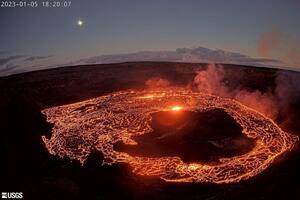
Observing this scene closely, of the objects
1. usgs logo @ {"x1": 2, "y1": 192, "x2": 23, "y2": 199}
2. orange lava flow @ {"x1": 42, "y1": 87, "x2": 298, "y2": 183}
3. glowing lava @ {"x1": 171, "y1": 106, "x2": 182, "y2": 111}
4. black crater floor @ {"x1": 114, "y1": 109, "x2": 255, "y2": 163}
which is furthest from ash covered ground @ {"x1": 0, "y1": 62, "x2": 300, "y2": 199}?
glowing lava @ {"x1": 171, "y1": 106, "x2": 182, "y2": 111}

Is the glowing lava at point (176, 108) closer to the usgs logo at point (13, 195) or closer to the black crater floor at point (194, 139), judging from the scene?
the black crater floor at point (194, 139)

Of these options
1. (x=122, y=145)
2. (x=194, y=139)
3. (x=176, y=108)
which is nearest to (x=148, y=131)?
(x=122, y=145)

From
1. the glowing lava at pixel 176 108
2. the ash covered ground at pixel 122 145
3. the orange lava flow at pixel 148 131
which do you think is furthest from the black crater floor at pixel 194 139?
the glowing lava at pixel 176 108

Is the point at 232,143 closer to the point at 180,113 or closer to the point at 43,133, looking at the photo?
the point at 180,113

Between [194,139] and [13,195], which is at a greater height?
[194,139]

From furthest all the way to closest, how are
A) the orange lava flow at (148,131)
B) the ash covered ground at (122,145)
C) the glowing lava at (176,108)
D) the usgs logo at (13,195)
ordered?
the glowing lava at (176,108)
the orange lava flow at (148,131)
the ash covered ground at (122,145)
the usgs logo at (13,195)

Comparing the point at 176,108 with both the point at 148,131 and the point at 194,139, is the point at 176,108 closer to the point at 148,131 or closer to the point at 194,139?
the point at 148,131

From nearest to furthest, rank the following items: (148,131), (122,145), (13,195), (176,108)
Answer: (13,195), (122,145), (148,131), (176,108)
